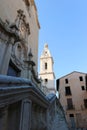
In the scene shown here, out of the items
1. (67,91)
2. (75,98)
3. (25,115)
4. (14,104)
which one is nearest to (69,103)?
(75,98)

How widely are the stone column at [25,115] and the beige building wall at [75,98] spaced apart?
19492 millimetres

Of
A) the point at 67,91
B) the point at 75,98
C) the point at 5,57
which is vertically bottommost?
the point at 75,98

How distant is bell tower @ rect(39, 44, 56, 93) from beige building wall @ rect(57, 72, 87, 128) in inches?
212

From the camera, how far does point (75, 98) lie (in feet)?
74.0

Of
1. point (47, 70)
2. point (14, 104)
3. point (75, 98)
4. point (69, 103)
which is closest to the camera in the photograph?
point (14, 104)

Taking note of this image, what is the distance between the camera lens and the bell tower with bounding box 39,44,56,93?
30.7 metres

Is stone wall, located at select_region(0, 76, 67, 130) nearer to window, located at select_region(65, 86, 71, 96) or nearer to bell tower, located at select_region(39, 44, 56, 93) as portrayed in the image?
window, located at select_region(65, 86, 71, 96)

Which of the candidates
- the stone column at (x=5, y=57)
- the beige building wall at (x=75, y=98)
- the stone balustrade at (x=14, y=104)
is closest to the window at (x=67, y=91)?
the beige building wall at (x=75, y=98)

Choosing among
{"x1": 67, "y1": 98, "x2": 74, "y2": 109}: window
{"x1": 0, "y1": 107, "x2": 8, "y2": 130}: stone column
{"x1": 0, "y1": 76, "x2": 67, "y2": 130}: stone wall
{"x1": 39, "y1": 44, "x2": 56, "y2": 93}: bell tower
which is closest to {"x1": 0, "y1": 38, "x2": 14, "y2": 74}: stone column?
{"x1": 0, "y1": 76, "x2": 67, "y2": 130}: stone wall

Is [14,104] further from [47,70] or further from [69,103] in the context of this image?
Answer: [47,70]

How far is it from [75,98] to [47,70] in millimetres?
12421

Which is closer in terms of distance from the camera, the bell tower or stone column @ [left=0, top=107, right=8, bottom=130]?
stone column @ [left=0, top=107, right=8, bottom=130]

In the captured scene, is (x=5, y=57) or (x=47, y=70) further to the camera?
(x=47, y=70)

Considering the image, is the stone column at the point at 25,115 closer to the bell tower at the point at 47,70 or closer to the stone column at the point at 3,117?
the stone column at the point at 3,117
